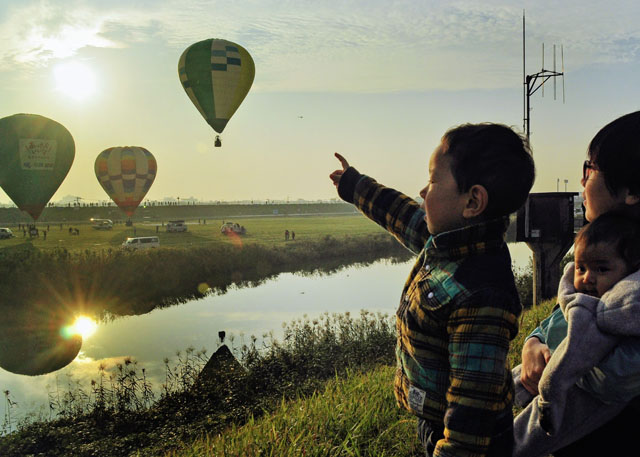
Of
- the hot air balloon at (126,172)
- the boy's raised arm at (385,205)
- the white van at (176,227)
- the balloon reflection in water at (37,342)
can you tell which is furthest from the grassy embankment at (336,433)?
the white van at (176,227)

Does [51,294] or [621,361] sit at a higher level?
[621,361]

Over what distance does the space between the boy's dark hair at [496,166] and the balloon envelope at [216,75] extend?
2134cm

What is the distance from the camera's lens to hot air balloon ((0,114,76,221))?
23.4 m

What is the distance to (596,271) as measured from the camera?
1.58 metres

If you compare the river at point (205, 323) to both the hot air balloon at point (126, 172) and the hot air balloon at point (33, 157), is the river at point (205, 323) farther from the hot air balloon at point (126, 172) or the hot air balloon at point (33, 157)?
the hot air balloon at point (126, 172)

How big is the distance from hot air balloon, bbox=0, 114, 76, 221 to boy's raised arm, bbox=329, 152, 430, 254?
82.3 feet

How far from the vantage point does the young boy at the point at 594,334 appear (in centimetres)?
144

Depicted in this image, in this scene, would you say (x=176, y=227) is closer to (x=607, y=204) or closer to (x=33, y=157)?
(x=33, y=157)

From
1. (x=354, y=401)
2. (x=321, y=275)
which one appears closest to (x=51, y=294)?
(x=321, y=275)

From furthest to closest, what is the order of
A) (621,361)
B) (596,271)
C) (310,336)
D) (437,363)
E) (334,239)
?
(334,239)
(310,336)
(437,363)
(596,271)
(621,361)

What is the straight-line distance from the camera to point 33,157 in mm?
23781

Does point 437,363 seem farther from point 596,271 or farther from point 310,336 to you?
point 310,336

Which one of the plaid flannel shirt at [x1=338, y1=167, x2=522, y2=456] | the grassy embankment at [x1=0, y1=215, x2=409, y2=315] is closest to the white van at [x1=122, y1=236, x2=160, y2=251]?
the grassy embankment at [x1=0, y1=215, x2=409, y2=315]

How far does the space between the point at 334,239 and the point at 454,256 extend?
33.7 m
